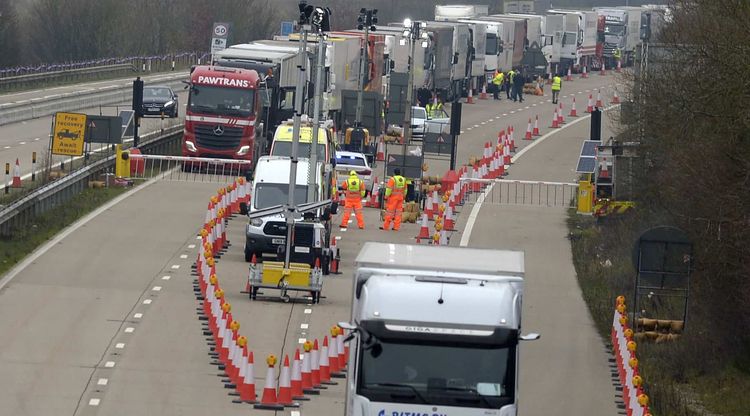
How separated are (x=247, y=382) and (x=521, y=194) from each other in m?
26.9

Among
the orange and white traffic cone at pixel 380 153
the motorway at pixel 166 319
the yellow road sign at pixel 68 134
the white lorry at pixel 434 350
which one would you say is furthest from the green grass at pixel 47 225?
the white lorry at pixel 434 350

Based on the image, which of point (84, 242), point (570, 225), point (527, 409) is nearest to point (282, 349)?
point (527, 409)

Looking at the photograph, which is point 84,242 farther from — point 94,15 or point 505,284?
point 94,15

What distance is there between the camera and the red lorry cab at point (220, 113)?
4722 cm

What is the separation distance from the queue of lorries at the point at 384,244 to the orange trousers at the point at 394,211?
4.39 ft

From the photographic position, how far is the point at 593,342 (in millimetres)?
26453

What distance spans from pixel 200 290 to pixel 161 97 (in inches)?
1374

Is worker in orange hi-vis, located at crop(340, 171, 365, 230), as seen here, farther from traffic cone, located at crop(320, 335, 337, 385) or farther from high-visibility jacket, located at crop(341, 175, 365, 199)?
traffic cone, located at crop(320, 335, 337, 385)

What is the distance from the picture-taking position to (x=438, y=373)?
631 inches

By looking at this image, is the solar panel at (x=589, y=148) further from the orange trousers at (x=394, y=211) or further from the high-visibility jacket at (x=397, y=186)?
the high-visibility jacket at (x=397, y=186)

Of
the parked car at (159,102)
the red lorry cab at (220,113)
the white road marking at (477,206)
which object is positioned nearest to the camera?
the white road marking at (477,206)

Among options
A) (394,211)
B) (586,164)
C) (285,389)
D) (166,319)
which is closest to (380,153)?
(586,164)

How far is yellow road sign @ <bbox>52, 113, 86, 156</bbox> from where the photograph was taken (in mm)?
41938

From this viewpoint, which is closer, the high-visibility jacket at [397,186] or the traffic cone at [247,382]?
the traffic cone at [247,382]
